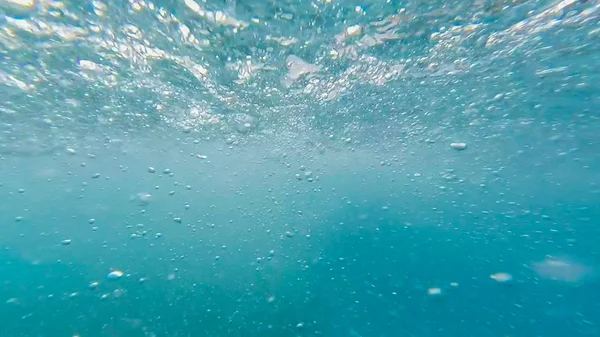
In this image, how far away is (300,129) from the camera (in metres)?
15.6

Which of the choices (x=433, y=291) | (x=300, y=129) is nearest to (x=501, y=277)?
(x=433, y=291)

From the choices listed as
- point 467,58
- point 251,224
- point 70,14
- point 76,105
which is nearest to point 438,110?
point 467,58

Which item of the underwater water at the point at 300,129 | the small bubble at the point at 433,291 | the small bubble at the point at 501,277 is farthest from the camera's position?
the small bubble at the point at 501,277

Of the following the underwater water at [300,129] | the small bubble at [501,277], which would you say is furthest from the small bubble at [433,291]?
the small bubble at [501,277]

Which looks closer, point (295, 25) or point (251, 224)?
point (295, 25)

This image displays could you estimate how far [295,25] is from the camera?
6.13 metres

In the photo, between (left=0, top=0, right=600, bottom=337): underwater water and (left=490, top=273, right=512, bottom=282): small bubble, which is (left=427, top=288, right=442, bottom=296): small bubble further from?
(left=490, top=273, right=512, bottom=282): small bubble

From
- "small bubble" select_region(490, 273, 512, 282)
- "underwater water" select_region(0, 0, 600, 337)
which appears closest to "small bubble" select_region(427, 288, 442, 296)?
"underwater water" select_region(0, 0, 600, 337)

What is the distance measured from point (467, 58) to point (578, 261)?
24830mm

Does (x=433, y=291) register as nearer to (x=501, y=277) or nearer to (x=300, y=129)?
(x=501, y=277)

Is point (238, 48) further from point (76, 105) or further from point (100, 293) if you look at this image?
point (100, 293)

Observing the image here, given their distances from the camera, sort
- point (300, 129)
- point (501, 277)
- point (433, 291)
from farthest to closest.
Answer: point (501, 277) → point (300, 129) → point (433, 291)

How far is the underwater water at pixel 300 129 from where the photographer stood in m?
6.18

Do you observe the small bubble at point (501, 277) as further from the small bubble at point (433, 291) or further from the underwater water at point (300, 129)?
the small bubble at point (433, 291)
